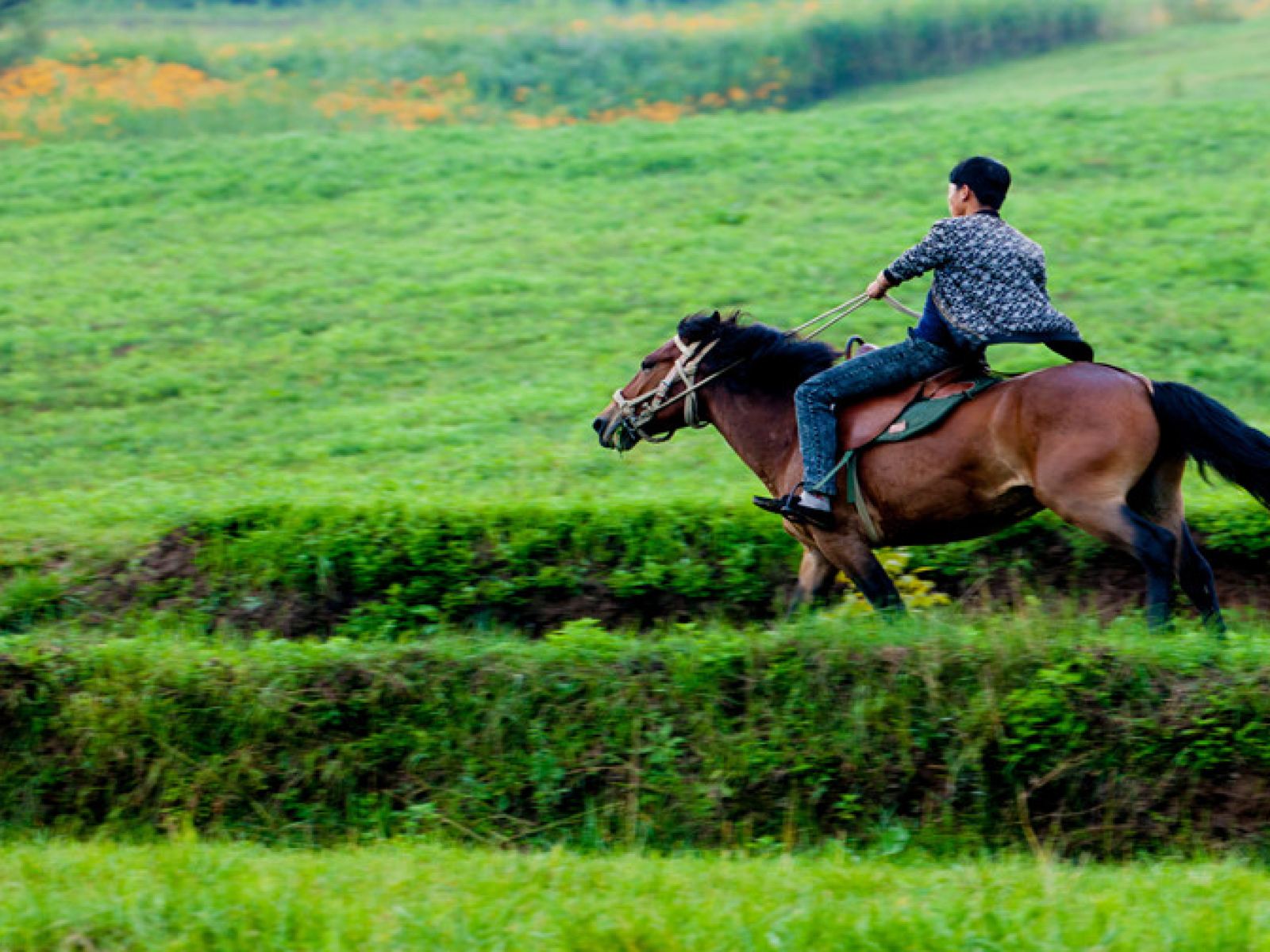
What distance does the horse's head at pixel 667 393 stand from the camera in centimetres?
880

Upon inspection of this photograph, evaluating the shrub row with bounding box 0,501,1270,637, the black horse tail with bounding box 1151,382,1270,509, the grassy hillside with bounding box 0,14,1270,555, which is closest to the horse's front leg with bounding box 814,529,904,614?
the shrub row with bounding box 0,501,1270,637

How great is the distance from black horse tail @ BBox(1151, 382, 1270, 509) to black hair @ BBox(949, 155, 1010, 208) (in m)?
1.30

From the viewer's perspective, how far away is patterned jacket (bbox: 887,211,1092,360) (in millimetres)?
7672

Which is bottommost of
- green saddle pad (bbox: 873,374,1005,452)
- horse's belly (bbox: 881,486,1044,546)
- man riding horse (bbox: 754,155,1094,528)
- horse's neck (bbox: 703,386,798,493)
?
horse's belly (bbox: 881,486,1044,546)

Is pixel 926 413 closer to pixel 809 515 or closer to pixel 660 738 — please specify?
pixel 809 515

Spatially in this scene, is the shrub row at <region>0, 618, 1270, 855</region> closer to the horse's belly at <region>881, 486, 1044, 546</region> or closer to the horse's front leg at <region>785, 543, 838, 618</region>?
the horse's belly at <region>881, 486, 1044, 546</region>

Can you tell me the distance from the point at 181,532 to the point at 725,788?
4.70 meters

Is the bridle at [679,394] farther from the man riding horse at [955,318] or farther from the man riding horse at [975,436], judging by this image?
the man riding horse at [955,318]

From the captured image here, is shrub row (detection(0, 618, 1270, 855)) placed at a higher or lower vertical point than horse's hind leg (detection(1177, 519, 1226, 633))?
lower

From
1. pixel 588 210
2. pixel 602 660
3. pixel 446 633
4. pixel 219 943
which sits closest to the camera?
Result: pixel 219 943

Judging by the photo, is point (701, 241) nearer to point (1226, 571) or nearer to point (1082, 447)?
point (1226, 571)

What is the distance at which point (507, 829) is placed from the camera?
7141mm

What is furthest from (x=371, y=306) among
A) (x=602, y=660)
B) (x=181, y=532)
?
(x=602, y=660)

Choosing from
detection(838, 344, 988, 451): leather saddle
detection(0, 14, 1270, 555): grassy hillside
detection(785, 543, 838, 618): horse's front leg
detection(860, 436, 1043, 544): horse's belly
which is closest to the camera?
detection(860, 436, 1043, 544): horse's belly
